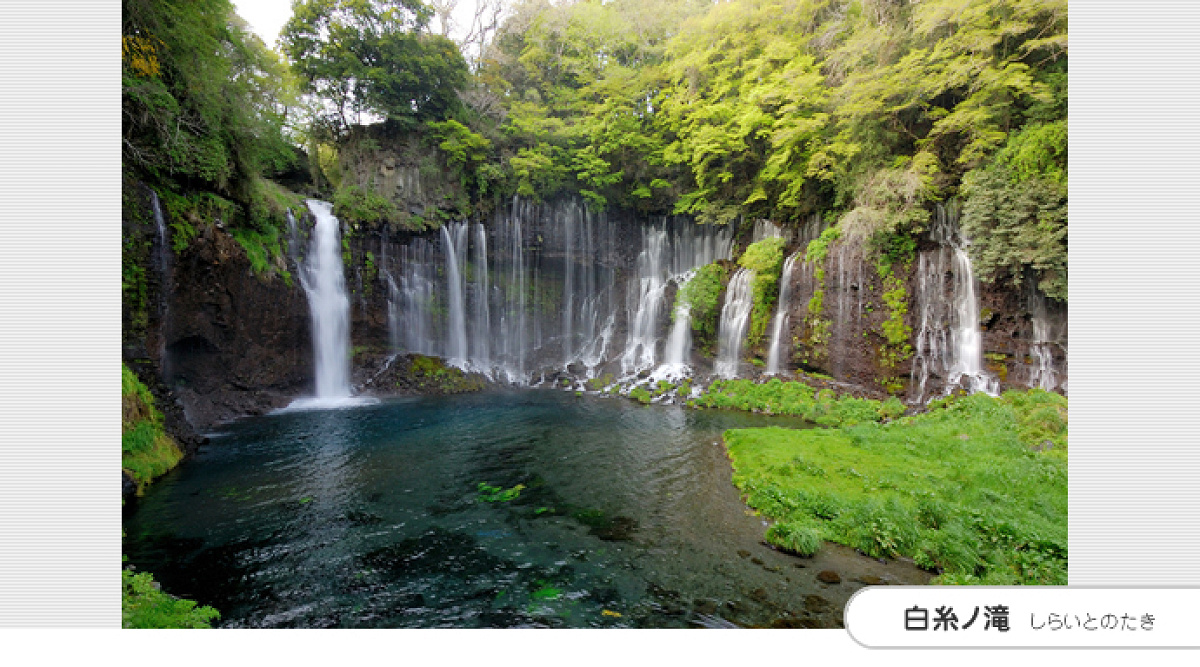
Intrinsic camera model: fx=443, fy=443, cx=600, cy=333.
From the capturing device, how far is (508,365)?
1939cm

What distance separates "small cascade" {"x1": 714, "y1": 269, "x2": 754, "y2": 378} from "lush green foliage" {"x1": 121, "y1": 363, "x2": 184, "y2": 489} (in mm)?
13591

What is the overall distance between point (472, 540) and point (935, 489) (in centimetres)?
526

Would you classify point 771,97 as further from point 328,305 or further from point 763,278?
point 328,305

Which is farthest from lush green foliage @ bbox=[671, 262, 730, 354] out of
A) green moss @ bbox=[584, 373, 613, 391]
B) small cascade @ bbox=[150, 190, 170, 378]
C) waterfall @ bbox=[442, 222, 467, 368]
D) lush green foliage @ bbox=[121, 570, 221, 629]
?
lush green foliage @ bbox=[121, 570, 221, 629]

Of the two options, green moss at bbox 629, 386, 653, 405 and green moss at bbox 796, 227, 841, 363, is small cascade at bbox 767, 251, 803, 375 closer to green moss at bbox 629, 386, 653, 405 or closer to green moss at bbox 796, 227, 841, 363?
green moss at bbox 796, 227, 841, 363

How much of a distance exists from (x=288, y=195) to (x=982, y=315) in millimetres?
19894

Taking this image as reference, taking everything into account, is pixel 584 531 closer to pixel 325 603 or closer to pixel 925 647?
pixel 325 603

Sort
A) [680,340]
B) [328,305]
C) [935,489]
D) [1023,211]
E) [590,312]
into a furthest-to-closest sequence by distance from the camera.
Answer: [590,312] < [680,340] < [328,305] < [1023,211] < [935,489]

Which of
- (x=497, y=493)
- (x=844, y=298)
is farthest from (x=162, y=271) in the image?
(x=844, y=298)

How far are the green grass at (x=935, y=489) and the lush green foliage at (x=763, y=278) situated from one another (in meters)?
6.60

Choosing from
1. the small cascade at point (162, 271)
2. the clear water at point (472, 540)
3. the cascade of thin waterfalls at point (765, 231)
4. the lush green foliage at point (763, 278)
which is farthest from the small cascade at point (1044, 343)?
the small cascade at point (162, 271)

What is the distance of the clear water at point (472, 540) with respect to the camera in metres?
3.37

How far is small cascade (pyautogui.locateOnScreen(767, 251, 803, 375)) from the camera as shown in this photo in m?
14.1

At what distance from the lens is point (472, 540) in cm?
459
